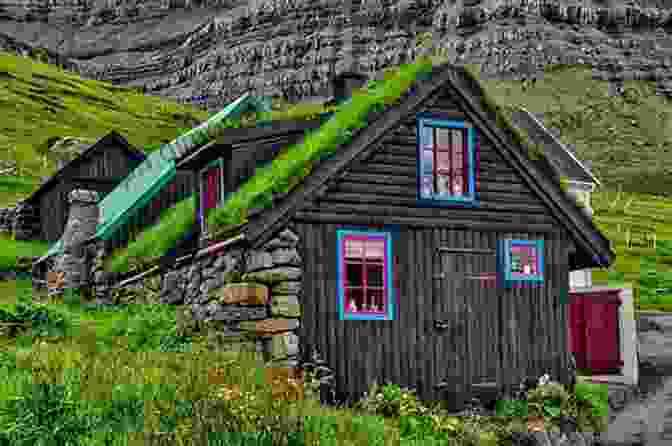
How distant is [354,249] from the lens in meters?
19.4

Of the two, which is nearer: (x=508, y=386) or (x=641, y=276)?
(x=508, y=386)

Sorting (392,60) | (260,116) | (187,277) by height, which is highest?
(392,60)

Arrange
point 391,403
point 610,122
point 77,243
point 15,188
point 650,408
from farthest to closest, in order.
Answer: point 610,122 → point 15,188 → point 77,243 → point 650,408 → point 391,403

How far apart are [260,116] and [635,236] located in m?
46.0

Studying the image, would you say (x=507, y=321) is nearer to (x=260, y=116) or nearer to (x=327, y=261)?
(x=327, y=261)

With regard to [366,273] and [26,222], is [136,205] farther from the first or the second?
[26,222]

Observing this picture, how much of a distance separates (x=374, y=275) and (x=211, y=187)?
16.1ft

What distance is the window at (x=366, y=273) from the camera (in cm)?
1922

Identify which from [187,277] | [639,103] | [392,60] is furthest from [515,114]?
[392,60]

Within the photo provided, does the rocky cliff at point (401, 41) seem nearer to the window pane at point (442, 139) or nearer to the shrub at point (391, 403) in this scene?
the window pane at point (442, 139)

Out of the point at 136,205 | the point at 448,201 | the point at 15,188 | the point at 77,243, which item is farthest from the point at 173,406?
the point at 15,188

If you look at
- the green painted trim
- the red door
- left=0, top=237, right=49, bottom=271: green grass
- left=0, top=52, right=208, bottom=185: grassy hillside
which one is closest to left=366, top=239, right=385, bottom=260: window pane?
the red door

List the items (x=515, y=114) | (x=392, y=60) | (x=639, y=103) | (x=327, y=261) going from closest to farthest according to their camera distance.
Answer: (x=327, y=261) < (x=515, y=114) < (x=639, y=103) < (x=392, y=60)

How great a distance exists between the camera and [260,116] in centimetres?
2223
